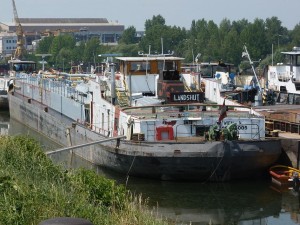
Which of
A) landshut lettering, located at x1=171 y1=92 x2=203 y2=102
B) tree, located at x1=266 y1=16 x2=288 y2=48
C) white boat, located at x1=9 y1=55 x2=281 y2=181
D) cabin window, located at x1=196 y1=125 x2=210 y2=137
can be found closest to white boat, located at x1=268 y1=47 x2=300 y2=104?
white boat, located at x1=9 y1=55 x2=281 y2=181

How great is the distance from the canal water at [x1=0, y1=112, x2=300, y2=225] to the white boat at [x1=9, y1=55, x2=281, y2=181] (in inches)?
15.4

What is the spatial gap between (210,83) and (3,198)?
25.8 m

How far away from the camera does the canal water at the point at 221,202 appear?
23.7 metres

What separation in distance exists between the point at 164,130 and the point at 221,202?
4.06m

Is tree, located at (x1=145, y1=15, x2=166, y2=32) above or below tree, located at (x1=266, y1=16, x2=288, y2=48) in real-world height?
above

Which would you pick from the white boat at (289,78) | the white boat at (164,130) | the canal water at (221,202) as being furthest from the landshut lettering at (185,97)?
the white boat at (289,78)

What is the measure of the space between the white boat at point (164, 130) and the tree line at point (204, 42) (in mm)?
47384

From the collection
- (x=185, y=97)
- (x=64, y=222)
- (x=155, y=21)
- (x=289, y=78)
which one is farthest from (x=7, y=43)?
(x=64, y=222)

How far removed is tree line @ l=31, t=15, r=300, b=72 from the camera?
91750 millimetres

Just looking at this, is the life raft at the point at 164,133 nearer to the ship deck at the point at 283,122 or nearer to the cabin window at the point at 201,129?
the cabin window at the point at 201,129

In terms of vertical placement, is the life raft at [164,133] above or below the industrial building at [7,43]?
below

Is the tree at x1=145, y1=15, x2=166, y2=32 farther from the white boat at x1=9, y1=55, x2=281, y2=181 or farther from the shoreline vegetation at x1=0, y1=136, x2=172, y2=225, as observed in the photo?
the shoreline vegetation at x1=0, y1=136, x2=172, y2=225

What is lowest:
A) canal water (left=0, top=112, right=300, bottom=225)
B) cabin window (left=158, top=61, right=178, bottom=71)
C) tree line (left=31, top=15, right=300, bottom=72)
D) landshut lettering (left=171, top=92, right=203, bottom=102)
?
canal water (left=0, top=112, right=300, bottom=225)

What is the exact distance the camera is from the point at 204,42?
10019cm
